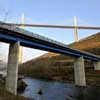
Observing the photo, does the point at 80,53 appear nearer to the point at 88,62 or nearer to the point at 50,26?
the point at 88,62

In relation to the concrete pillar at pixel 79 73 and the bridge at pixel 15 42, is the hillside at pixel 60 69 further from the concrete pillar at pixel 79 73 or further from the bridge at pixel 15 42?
the bridge at pixel 15 42

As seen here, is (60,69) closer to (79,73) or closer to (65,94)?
(79,73)

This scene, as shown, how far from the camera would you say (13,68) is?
27.5 meters

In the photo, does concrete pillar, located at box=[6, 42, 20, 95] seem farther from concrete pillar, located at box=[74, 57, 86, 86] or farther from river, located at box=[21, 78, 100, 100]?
concrete pillar, located at box=[74, 57, 86, 86]

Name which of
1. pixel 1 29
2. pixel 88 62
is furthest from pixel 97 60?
pixel 1 29

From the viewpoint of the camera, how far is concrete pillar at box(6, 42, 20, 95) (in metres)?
26.1

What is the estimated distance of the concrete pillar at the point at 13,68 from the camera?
26.1 metres

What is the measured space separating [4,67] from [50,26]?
9462cm

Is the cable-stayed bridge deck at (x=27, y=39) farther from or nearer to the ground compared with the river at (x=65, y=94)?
farther from the ground

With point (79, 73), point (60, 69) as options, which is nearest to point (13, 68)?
point (79, 73)

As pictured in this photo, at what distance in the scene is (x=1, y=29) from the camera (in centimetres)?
2567

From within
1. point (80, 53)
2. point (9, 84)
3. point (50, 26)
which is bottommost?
point (9, 84)

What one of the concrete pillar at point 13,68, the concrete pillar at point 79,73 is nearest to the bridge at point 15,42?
the concrete pillar at point 13,68

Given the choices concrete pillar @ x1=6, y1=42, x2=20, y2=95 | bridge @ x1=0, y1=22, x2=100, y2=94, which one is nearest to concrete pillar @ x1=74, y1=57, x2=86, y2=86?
bridge @ x1=0, y1=22, x2=100, y2=94
